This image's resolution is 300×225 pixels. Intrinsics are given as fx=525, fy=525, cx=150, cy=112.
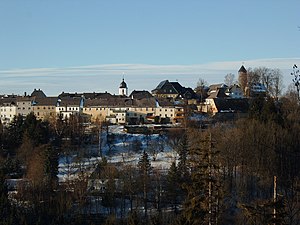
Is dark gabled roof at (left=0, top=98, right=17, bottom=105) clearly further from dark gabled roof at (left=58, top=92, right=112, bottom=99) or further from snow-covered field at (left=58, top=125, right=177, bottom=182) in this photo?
snow-covered field at (left=58, top=125, right=177, bottom=182)

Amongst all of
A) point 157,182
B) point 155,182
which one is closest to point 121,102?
point 155,182

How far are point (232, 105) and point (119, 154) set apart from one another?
23.4 meters

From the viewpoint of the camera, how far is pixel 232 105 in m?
65.1

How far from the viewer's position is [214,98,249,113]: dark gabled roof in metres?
64.0

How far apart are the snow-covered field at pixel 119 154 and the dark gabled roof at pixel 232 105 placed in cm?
1579

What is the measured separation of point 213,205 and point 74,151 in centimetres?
3433

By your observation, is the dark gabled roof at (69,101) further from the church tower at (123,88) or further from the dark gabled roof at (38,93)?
the church tower at (123,88)

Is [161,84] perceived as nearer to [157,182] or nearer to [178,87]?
[178,87]

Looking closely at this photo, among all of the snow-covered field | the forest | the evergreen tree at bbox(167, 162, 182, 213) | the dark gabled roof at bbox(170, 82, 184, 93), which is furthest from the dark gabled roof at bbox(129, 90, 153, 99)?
the evergreen tree at bbox(167, 162, 182, 213)

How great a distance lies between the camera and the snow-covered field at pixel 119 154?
39.5 meters

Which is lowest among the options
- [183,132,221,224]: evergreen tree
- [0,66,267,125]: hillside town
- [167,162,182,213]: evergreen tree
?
[167,162,182,213]: evergreen tree

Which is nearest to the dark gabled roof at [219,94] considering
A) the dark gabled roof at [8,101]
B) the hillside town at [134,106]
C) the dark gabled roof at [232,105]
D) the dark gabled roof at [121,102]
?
the hillside town at [134,106]

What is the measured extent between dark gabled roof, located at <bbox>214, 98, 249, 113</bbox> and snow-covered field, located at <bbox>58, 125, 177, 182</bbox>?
15793mm

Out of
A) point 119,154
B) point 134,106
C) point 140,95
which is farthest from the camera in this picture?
point 140,95
